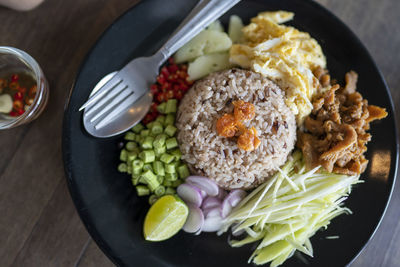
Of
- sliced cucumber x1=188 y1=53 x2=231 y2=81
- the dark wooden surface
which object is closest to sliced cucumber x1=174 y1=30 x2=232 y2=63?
sliced cucumber x1=188 y1=53 x2=231 y2=81

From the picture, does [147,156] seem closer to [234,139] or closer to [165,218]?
[165,218]

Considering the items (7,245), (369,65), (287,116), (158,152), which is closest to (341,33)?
(369,65)

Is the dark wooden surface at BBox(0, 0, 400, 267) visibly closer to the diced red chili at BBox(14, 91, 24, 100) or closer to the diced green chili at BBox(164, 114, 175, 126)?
the diced red chili at BBox(14, 91, 24, 100)

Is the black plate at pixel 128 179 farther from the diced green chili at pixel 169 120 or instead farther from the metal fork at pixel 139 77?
the diced green chili at pixel 169 120

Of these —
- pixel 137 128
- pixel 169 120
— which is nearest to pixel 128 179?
pixel 137 128

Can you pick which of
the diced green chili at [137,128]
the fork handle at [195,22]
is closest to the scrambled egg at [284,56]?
the fork handle at [195,22]
